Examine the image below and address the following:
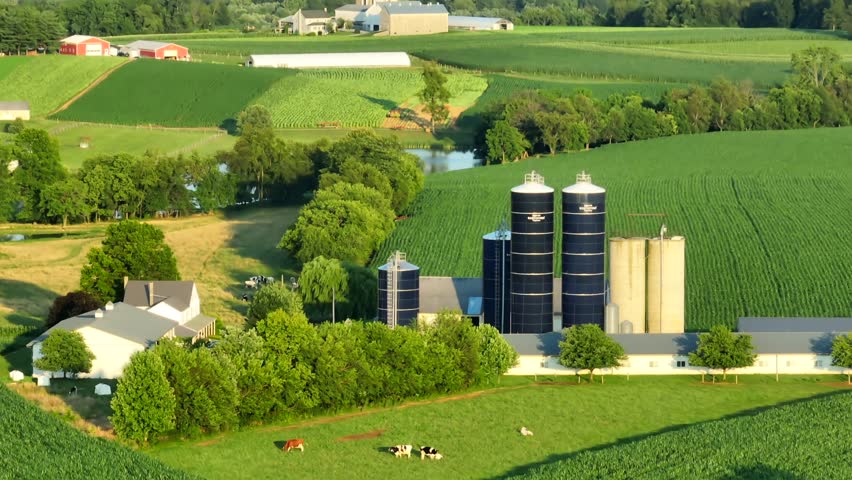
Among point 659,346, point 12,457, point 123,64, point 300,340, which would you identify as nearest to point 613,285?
point 659,346

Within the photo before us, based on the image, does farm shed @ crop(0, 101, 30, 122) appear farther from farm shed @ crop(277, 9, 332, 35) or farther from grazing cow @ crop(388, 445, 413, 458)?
grazing cow @ crop(388, 445, 413, 458)

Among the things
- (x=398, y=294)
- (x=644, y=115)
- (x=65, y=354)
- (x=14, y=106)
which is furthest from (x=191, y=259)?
(x=14, y=106)

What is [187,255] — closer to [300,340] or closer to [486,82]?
[300,340]

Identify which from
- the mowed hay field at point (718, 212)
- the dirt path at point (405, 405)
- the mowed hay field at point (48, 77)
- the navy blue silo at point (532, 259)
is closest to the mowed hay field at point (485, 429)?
the dirt path at point (405, 405)

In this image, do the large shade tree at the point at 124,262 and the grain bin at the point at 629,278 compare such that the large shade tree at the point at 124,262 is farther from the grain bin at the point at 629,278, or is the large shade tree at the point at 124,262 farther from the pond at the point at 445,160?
the pond at the point at 445,160

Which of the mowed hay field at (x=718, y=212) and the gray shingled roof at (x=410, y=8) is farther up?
the gray shingled roof at (x=410, y=8)

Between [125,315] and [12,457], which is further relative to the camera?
[125,315]
